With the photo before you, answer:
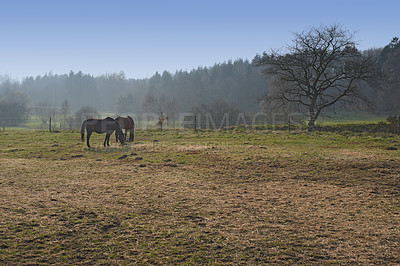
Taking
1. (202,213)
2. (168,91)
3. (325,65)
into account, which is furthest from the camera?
(168,91)

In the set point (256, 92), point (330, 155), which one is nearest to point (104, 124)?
point (330, 155)

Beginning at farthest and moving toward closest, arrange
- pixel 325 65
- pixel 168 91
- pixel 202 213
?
pixel 168 91 → pixel 325 65 → pixel 202 213

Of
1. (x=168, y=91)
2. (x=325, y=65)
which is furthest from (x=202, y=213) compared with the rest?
(x=168, y=91)

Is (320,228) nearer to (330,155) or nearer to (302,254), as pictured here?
(302,254)

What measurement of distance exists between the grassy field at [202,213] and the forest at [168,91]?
732 inches

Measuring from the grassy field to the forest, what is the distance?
61.0 feet

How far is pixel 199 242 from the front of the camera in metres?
3.89

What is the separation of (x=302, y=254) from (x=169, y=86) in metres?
96.5

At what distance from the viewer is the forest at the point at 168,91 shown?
46047 millimetres

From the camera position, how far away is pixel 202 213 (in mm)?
A: 5023

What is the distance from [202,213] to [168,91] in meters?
91.2

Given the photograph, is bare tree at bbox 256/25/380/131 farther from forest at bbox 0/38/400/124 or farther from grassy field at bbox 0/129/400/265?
grassy field at bbox 0/129/400/265

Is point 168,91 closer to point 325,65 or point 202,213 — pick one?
point 325,65

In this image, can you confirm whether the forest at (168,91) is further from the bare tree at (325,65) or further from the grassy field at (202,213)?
the grassy field at (202,213)
